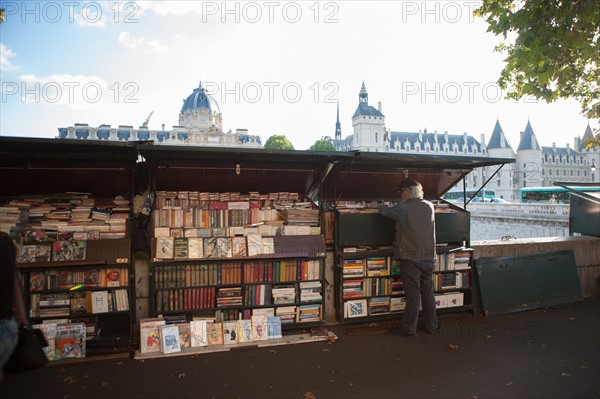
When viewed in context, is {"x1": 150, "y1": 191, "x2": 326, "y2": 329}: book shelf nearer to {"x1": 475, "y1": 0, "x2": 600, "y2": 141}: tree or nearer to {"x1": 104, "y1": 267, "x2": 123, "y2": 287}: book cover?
{"x1": 104, "y1": 267, "x2": 123, "y2": 287}: book cover

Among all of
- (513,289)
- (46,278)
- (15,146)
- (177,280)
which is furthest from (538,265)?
(15,146)

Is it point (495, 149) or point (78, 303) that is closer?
point (78, 303)

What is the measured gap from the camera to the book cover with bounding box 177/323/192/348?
465cm

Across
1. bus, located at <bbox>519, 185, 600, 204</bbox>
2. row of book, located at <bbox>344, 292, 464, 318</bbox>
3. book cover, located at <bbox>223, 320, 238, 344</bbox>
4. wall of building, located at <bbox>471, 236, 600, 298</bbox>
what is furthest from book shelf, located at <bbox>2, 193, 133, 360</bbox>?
bus, located at <bbox>519, 185, 600, 204</bbox>

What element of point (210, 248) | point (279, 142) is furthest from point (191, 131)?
point (210, 248)

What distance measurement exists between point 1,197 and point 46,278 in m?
1.28

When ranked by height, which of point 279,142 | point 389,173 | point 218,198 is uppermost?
point 279,142

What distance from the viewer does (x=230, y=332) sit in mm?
4816

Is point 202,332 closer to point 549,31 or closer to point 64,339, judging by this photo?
point 64,339

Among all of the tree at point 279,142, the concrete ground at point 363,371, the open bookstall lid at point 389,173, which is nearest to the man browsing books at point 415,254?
→ the concrete ground at point 363,371

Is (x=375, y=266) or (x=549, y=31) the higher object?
(x=549, y=31)

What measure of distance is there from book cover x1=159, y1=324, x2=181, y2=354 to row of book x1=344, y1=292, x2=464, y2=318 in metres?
2.39

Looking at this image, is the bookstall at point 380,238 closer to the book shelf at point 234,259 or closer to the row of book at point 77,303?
the book shelf at point 234,259

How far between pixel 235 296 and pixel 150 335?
3.71ft
